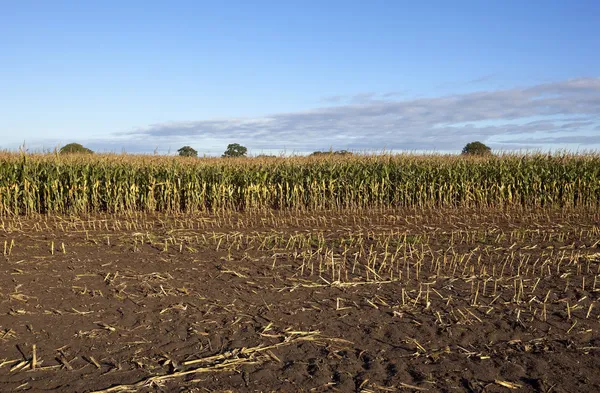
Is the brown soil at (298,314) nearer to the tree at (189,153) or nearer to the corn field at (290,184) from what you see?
the corn field at (290,184)

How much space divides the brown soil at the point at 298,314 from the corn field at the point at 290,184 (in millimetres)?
5611

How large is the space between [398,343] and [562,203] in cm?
1735

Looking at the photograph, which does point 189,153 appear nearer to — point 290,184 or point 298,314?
point 290,184

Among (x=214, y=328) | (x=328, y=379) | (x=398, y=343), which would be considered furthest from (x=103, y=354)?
(x=398, y=343)

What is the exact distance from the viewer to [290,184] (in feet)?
64.2

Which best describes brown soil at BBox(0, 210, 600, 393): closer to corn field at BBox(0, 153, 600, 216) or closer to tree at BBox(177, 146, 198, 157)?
corn field at BBox(0, 153, 600, 216)

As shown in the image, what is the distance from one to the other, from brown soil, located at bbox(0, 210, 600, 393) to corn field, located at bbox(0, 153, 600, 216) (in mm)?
5611

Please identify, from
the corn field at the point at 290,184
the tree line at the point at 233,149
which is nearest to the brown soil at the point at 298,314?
the corn field at the point at 290,184

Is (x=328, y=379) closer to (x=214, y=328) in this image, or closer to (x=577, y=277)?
(x=214, y=328)

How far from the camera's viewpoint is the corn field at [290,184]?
694 inches

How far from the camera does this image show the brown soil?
5105 millimetres

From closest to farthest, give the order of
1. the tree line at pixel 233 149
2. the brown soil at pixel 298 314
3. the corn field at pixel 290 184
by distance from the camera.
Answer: the brown soil at pixel 298 314 < the corn field at pixel 290 184 < the tree line at pixel 233 149

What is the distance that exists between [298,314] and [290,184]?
42.4 ft

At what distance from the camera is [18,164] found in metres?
17.9
